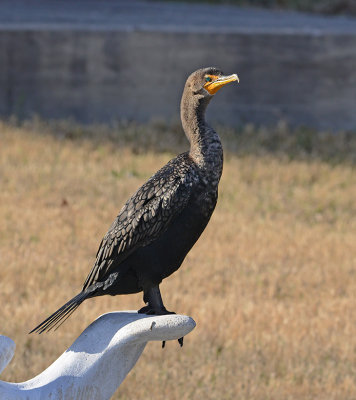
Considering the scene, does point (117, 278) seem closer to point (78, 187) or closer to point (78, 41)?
point (78, 187)

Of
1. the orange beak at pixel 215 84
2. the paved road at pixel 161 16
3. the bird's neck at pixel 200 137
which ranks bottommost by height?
the bird's neck at pixel 200 137

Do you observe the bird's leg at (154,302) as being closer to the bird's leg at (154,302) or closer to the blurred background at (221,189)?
the bird's leg at (154,302)

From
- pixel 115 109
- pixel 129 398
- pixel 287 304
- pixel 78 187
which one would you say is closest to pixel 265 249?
pixel 287 304

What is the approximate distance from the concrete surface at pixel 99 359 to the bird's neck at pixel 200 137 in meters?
0.56

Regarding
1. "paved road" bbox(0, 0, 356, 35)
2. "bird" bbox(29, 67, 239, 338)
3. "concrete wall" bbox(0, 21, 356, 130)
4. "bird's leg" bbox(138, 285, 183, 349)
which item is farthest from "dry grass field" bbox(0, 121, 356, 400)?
"paved road" bbox(0, 0, 356, 35)

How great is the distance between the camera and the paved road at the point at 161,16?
12.0 m

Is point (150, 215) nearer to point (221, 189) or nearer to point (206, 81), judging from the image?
point (206, 81)

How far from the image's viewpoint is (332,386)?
5156 mm

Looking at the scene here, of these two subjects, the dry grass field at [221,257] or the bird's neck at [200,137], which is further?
the dry grass field at [221,257]

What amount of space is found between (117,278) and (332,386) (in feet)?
7.50

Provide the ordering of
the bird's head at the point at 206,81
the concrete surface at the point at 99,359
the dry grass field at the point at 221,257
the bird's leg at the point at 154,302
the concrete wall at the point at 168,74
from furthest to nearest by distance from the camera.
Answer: the concrete wall at the point at 168,74 → the dry grass field at the point at 221,257 → the bird's leg at the point at 154,302 → the bird's head at the point at 206,81 → the concrete surface at the point at 99,359

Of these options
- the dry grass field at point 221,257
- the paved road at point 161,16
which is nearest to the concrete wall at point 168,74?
the paved road at point 161,16

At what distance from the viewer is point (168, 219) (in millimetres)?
3291

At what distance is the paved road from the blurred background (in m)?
0.14
